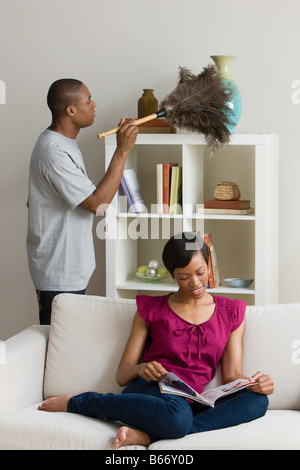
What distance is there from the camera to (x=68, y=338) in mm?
2602

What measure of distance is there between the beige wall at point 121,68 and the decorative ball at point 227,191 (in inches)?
12.2

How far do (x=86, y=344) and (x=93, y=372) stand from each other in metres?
0.10

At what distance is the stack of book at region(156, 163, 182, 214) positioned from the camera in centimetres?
338

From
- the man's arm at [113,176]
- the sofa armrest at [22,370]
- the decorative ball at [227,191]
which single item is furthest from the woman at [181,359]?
the decorative ball at [227,191]

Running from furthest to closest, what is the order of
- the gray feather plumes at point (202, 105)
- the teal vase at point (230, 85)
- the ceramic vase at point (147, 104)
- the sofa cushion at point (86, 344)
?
the ceramic vase at point (147, 104) < the teal vase at point (230, 85) < the gray feather plumes at point (202, 105) < the sofa cushion at point (86, 344)

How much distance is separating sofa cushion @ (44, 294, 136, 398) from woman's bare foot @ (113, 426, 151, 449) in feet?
1.15

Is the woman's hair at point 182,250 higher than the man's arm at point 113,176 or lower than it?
lower

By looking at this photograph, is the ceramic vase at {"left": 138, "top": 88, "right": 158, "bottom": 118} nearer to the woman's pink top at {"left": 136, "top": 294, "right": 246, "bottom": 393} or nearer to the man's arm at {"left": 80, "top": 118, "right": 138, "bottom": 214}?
the man's arm at {"left": 80, "top": 118, "right": 138, "bottom": 214}

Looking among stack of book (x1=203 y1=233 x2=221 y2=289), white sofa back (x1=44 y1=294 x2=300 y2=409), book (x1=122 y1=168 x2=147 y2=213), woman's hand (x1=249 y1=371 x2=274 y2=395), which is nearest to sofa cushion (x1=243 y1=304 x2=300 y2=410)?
white sofa back (x1=44 y1=294 x2=300 y2=409)

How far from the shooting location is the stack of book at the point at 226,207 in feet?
10.9

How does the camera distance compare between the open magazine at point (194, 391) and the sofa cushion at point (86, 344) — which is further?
the sofa cushion at point (86, 344)

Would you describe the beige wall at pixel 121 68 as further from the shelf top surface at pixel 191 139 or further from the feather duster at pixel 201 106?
the feather duster at pixel 201 106
